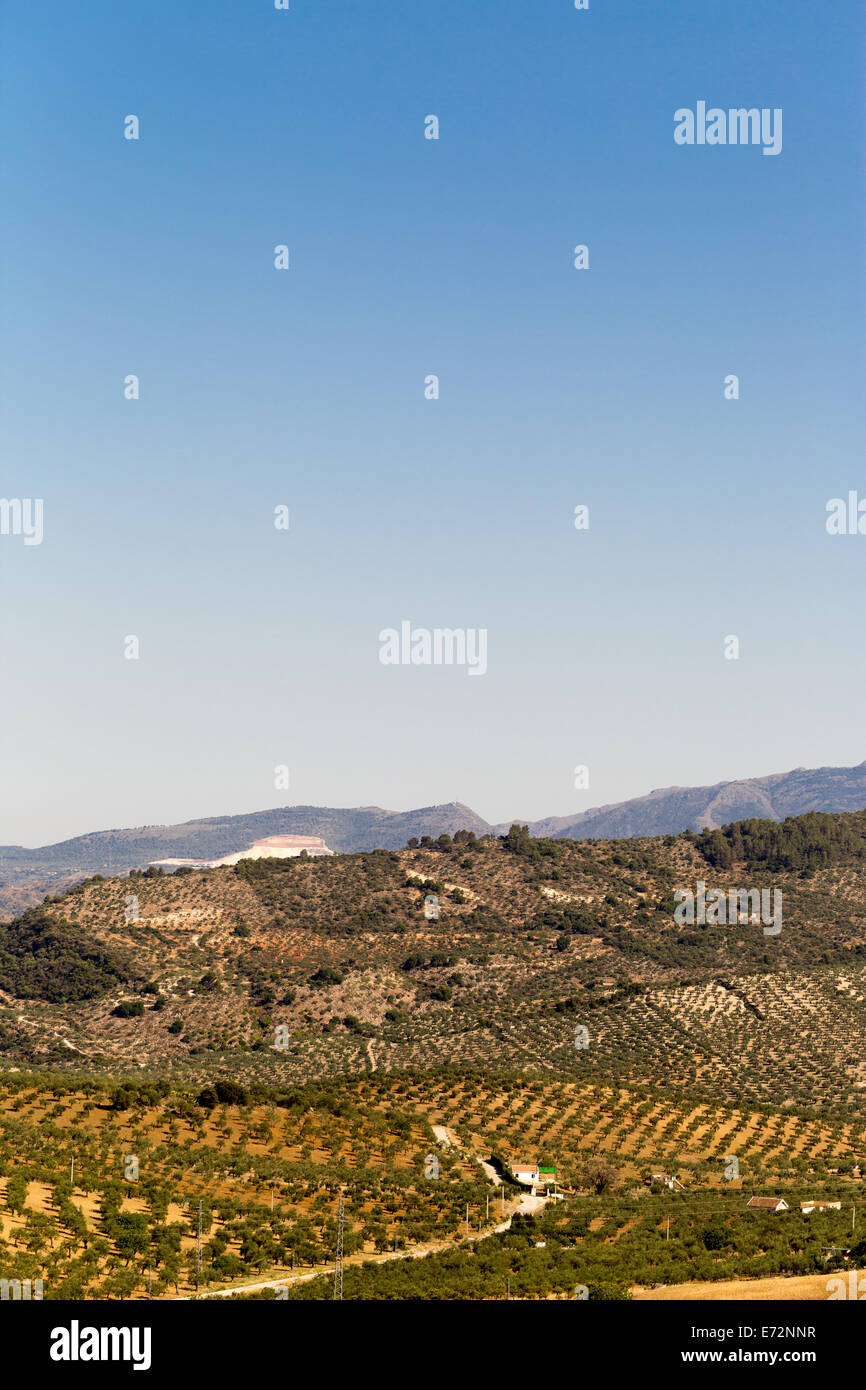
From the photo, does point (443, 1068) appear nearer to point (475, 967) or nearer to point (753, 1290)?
point (475, 967)

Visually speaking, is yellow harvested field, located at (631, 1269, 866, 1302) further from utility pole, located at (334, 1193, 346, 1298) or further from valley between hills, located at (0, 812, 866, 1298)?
utility pole, located at (334, 1193, 346, 1298)

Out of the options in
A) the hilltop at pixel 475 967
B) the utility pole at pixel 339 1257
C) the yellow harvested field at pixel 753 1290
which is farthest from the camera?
the hilltop at pixel 475 967

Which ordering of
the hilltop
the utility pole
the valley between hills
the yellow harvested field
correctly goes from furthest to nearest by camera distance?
1. the hilltop
2. the valley between hills
3. the utility pole
4. the yellow harvested field

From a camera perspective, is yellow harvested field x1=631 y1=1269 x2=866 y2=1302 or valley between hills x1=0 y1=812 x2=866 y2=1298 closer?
yellow harvested field x1=631 y1=1269 x2=866 y2=1302

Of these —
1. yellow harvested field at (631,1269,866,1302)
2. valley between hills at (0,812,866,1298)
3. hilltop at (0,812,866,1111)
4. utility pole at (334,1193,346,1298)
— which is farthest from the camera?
hilltop at (0,812,866,1111)

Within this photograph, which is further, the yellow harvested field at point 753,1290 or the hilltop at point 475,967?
the hilltop at point 475,967

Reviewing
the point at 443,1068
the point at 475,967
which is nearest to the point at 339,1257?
the point at 443,1068

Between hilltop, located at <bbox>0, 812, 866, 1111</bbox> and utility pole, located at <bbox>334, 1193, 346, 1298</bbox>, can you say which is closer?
utility pole, located at <bbox>334, 1193, 346, 1298</bbox>

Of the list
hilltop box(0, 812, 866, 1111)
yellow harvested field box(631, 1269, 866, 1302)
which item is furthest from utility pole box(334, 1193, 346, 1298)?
hilltop box(0, 812, 866, 1111)

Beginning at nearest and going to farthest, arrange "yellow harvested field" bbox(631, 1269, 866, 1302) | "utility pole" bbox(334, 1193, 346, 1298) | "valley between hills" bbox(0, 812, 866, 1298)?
"yellow harvested field" bbox(631, 1269, 866, 1302), "utility pole" bbox(334, 1193, 346, 1298), "valley between hills" bbox(0, 812, 866, 1298)

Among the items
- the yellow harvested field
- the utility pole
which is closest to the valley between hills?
the utility pole

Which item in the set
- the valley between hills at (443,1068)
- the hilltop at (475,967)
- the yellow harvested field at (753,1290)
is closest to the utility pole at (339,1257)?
the valley between hills at (443,1068)

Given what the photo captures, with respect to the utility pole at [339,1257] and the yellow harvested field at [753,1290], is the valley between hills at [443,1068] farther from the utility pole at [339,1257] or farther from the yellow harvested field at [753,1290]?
the yellow harvested field at [753,1290]

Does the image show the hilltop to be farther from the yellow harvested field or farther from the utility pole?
the yellow harvested field
